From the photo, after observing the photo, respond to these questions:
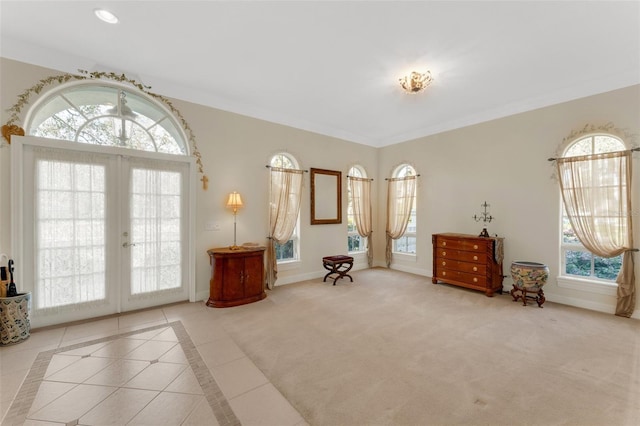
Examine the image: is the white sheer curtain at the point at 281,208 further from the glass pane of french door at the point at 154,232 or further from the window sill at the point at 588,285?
the window sill at the point at 588,285

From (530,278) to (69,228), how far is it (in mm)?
6245

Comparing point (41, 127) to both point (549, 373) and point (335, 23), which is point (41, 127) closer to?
point (335, 23)

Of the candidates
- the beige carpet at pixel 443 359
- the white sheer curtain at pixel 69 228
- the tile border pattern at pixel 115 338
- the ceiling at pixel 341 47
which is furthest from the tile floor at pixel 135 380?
the ceiling at pixel 341 47

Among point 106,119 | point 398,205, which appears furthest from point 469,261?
point 106,119

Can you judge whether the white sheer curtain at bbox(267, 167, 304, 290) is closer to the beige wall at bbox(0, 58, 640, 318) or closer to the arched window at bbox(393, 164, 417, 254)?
the beige wall at bbox(0, 58, 640, 318)

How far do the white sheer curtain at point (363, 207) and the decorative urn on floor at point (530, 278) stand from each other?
3020 mm

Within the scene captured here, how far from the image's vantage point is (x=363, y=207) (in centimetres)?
639

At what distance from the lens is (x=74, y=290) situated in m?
3.27

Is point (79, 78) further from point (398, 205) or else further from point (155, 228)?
point (398, 205)

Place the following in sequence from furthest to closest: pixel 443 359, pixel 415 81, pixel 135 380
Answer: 1. pixel 415 81
2. pixel 443 359
3. pixel 135 380

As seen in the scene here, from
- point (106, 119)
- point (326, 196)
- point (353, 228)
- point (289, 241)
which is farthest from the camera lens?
point (353, 228)

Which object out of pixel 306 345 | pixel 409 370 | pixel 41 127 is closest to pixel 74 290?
pixel 41 127

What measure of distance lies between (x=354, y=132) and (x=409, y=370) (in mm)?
4995

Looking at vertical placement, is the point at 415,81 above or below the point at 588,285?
above
